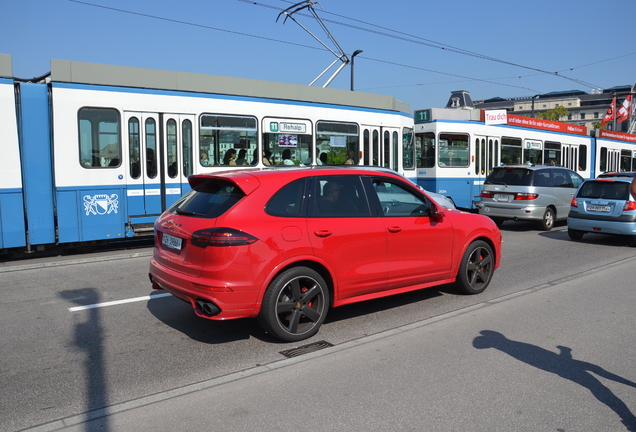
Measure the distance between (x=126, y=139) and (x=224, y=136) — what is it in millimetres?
2073

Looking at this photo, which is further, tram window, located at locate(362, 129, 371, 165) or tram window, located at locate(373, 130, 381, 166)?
tram window, located at locate(373, 130, 381, 166)

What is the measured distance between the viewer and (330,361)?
482 cm

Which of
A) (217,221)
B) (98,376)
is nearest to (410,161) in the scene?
(217,221)

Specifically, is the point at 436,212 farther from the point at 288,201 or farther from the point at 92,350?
the point at 92,350

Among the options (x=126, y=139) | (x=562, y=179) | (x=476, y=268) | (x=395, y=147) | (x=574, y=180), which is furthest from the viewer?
(x=574, y=180)

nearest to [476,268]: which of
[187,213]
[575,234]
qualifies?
[187,213]

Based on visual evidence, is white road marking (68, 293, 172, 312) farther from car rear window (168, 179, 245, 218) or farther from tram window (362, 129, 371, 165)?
tram window (362, 129, 371, 165)

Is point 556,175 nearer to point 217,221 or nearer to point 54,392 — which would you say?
point 217,221

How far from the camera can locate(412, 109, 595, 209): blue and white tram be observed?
18.6 metres

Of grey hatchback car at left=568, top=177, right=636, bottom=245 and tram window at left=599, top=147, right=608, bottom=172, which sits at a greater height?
tram window at left=599, top=147, right=608, bottom=172

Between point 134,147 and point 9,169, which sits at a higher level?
point 134,147

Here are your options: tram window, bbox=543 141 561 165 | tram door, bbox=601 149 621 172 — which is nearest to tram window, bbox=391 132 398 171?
tram window, bbox=543 141 561 165

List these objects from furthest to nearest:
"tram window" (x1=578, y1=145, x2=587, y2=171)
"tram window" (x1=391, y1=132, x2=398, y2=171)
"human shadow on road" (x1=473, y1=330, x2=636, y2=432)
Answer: "tram window" (x1=578, y1=145, x2=587, y2=171) → "tram window" (x1=391, y1=132, x2=398, y2=171) → "human shadow on road" (x1=473, y1=330, x2=636, y2=432)

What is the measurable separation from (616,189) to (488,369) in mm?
9608
